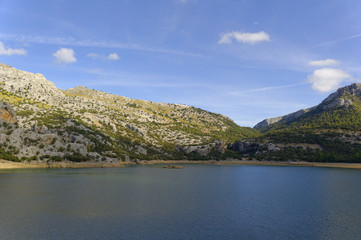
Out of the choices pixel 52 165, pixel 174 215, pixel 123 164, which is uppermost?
pixel 174 215

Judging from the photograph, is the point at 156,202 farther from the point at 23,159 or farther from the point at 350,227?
the point at 23,159

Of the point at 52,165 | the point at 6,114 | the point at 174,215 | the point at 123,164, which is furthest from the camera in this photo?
the point at 123,164

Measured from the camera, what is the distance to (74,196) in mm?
48656

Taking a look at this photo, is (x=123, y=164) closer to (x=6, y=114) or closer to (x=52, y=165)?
(x=52, y=165)

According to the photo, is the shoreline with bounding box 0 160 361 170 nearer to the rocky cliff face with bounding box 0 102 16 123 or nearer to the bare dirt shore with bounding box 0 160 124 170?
the bare dirt shore with bounding box 0 160 124 170

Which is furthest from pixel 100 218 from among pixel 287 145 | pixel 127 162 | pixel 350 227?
pixel 287 145

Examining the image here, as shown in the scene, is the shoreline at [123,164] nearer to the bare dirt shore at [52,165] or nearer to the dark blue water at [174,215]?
the bare dirt shore at [52,165]

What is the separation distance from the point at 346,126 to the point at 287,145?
157 ft

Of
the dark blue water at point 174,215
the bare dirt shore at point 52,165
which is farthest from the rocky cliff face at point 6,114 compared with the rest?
the dark blue water at point 174,215

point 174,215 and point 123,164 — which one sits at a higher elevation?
point 174,215

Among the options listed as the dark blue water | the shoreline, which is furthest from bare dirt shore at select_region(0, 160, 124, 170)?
the dark blue water

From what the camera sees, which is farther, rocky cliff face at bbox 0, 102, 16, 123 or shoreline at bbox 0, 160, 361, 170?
rocky cliff face at bbox 0, 102, 16, 123

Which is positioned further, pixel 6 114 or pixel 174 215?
pixel 6 114

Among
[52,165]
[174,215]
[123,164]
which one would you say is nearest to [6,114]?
[52,165]
